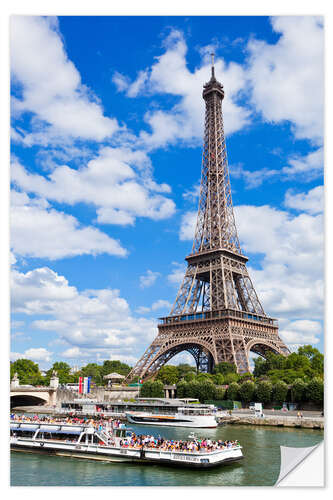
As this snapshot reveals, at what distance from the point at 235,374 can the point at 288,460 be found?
30624 millimetres

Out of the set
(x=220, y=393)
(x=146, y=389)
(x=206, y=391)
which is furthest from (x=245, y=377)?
(x=146, y=389)

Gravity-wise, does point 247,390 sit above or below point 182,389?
above

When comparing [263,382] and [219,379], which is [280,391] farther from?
[219,379]

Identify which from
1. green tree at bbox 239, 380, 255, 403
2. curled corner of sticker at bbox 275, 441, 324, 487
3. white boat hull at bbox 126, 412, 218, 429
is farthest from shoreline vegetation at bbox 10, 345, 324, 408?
curled corner of sticker at bbox 275, 441, 324, 487

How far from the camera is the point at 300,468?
12508mm

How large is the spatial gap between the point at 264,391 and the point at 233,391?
3.27 meters

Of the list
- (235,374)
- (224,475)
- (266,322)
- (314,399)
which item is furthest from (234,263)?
(224,475)

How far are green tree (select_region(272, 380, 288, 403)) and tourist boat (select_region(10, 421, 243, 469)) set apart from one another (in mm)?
18721

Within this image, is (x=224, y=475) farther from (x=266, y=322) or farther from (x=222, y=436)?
(x=266, y=322)

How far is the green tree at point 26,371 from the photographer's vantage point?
71.6 metres

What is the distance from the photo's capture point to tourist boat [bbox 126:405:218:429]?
115 feet

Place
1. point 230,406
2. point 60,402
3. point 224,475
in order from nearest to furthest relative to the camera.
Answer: point 224,475 → point 230,406 → point 60,402

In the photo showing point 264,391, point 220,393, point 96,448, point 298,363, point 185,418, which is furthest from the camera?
point 298,363

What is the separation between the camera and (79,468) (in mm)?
18953
